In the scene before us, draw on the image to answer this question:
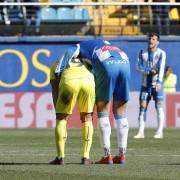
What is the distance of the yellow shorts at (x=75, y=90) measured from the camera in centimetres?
1078

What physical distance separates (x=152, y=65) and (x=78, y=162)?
623cm

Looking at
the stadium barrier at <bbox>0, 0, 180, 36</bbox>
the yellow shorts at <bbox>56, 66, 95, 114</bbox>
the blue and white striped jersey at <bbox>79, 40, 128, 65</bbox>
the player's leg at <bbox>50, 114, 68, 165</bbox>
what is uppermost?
the blue and white striped jersey at <bbox>79, 40, 128, 65</bbox>

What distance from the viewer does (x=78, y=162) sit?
36.7 ft

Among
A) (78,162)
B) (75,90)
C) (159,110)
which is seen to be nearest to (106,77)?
(75,90)

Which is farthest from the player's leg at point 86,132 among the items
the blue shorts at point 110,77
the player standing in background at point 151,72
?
the player standing in background at point 151,72

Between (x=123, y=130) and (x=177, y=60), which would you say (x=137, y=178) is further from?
(x=177, y=60)

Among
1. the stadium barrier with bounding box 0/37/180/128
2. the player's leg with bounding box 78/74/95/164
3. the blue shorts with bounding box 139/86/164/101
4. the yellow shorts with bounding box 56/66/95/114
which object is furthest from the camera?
the stadium barrier with bounding box 0/37/180/128

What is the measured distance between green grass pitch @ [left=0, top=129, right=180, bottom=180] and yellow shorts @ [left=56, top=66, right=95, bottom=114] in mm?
742

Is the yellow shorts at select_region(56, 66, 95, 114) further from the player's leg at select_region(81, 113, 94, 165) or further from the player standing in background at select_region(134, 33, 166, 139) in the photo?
the player standing in background at select_region(134, 33, 166, 139)

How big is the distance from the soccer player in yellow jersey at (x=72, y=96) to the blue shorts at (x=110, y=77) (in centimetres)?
10

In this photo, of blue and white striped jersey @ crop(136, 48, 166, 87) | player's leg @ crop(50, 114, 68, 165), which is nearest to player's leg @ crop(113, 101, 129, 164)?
player's leg @ crop(50, 114, 68, 165)

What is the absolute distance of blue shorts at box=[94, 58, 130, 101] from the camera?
35.9 feet

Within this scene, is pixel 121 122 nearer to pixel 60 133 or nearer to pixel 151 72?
pixel 60 133

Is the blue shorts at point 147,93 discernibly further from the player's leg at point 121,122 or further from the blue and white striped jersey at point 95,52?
the blue and white striped jersey at point 95,52
